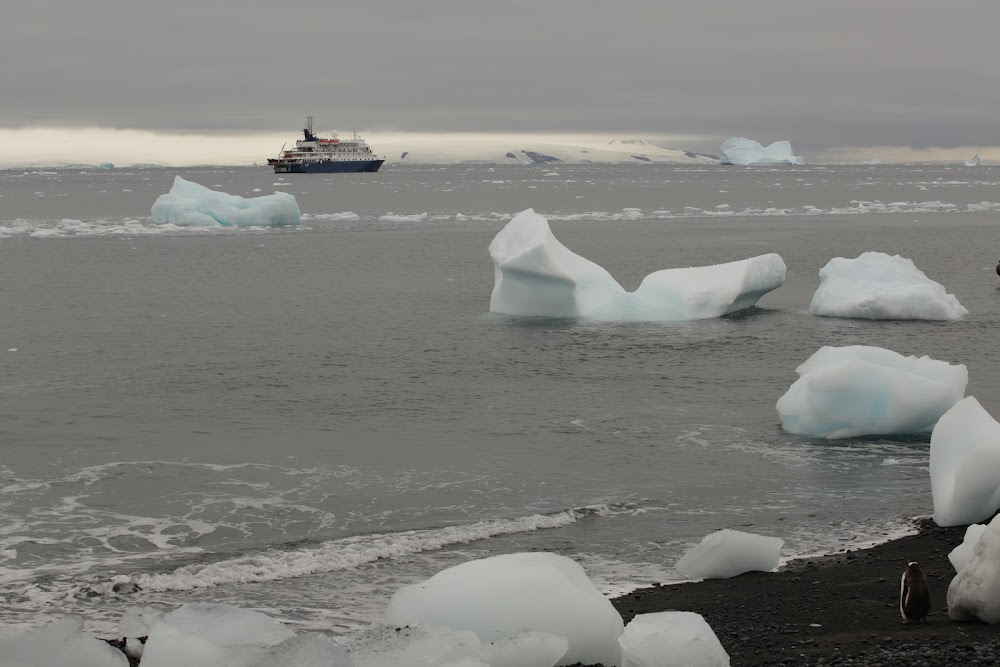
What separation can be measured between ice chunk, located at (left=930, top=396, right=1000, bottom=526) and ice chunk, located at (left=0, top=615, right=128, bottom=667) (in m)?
5.98

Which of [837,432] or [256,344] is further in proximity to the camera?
[256,344]

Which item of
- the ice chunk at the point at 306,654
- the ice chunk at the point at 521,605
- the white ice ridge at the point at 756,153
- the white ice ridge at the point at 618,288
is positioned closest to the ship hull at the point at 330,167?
the white ice ridge at the point at 756,153

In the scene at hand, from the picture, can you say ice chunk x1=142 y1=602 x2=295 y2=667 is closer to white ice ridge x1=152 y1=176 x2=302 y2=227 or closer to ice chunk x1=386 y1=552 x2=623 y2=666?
ice chunk x1=386 y1=552 x2=623 y2=666

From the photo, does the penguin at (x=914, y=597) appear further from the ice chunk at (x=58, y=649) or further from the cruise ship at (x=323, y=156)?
the cruise ship at (x=323, y=156)

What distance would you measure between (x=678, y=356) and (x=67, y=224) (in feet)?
106

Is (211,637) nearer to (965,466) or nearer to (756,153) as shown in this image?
(965,466)

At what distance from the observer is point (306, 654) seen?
473cm

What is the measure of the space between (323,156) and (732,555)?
105 metres

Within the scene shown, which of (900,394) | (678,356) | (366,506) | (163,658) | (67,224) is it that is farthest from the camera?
(67,224)

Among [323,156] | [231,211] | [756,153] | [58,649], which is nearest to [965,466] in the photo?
[58,649]

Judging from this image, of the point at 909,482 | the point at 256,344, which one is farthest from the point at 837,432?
the point at 256,344

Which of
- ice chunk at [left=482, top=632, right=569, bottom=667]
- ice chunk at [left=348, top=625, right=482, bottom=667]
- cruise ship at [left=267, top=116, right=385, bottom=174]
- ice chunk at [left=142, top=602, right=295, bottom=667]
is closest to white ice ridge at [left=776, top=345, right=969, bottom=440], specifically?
ice chunk at [left=482, top=632, right=569, bottom=667]

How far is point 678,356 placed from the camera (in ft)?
53.0

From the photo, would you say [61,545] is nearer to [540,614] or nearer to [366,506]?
[366,506]
